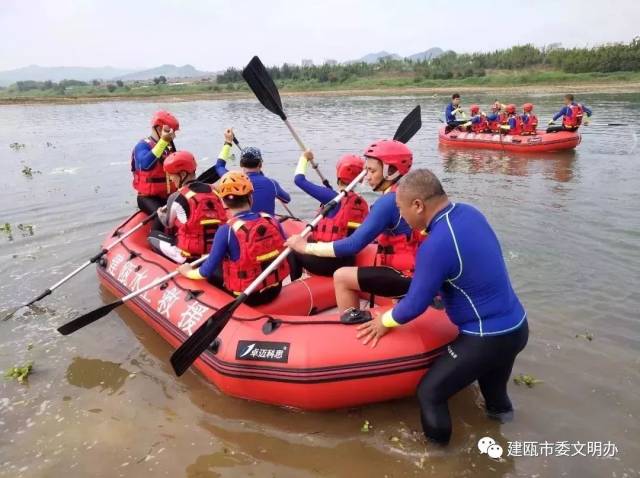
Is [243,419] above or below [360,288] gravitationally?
below

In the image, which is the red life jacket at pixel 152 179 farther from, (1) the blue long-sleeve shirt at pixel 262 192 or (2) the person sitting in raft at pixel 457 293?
(2) the person sitting in raft at pixel 457 293

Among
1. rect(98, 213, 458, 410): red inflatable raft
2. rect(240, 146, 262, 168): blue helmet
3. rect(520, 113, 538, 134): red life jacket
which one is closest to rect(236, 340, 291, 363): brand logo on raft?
rect(98, 213, 458, 410): red inflatable raft

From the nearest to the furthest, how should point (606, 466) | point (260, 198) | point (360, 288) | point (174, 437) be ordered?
point (606, 466) < point (174, 437) < point (360, 288) < point (260, 198)

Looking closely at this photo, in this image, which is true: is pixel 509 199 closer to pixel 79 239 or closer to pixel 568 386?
pixel 568 386

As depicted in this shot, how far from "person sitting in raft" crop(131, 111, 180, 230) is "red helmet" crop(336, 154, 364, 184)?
7.59ft

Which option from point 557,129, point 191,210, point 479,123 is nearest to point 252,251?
point 191,210

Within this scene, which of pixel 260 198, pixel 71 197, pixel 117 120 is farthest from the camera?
pixel 117 120

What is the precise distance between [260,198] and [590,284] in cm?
357

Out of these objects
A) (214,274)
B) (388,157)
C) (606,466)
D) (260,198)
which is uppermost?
(388,157)

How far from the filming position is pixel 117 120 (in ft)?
85.0

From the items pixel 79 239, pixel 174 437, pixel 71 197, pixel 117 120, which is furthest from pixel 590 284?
pixel 117 120

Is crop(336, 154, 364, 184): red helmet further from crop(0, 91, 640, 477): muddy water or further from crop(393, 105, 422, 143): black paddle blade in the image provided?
crop(0, 91, 640, 477): muddy water

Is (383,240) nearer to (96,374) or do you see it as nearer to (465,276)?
(465,276)

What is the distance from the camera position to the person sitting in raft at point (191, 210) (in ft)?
14.9
